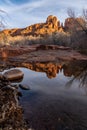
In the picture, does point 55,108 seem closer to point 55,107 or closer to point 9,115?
point 55,107

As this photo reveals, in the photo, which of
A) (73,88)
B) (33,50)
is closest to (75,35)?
(33,50)

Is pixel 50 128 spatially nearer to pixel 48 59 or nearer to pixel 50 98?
pixel 50 98

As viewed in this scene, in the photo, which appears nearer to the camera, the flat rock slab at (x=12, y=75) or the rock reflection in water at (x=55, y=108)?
the rock reflection in water at (x=55, y=108)

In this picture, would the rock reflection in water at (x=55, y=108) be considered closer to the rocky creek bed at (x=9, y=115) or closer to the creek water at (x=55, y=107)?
the creek water at (x=55, y=107)

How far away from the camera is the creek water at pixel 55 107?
17.9ft

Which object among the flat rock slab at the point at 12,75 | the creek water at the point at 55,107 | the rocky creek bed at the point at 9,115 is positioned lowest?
the creek water at the point at 55,107

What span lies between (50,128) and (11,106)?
3.96 feet

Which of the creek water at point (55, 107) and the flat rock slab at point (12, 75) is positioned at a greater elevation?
the flat rock slab at point (12, 75)

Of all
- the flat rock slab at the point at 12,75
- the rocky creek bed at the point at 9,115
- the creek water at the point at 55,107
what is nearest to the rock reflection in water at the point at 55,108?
the creek water at the point at 55,107

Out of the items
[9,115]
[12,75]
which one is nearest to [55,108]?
[9,115]

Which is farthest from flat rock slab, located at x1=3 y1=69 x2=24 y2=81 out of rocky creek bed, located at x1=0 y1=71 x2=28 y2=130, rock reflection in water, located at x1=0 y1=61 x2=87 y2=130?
rocky creek bed, located at x1=0 y1=71 x2=28 y2=130

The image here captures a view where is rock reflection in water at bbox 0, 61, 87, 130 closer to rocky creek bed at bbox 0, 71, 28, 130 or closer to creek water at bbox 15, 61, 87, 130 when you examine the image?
creek water at bbox 15, 61, 87, 130

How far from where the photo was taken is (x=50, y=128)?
526 centimetres

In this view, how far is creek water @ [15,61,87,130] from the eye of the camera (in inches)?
215
